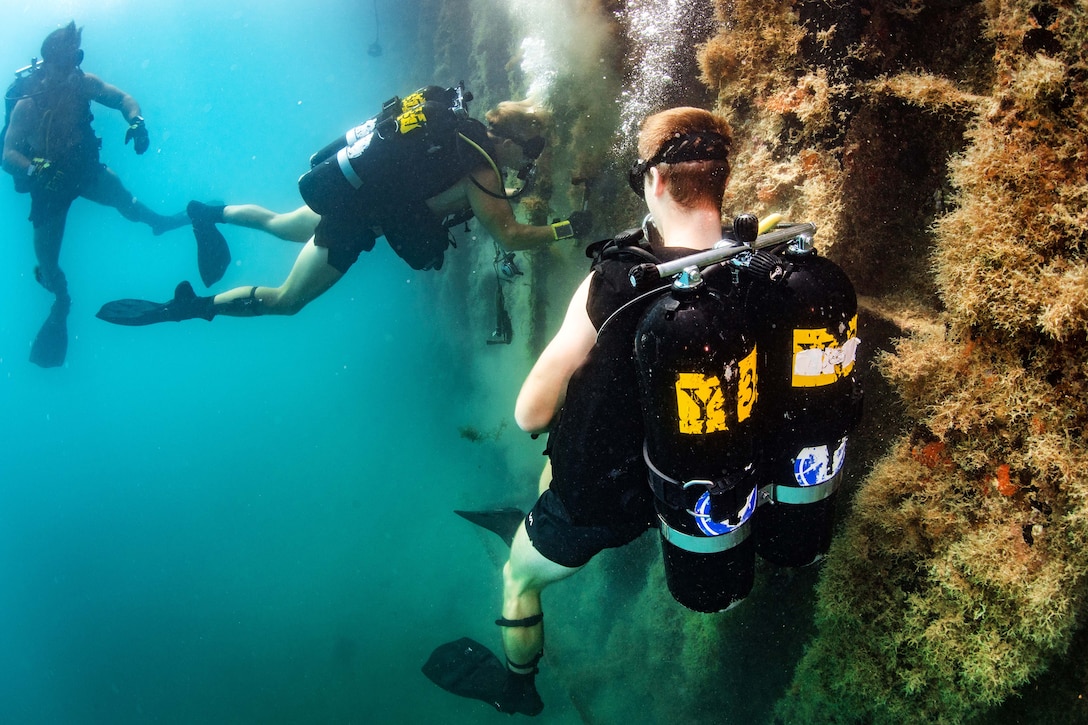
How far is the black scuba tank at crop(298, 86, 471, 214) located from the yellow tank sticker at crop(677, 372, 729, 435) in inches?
154

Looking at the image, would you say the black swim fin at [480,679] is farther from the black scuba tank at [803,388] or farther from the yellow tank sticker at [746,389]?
the yellow tank sticker at [746,389]

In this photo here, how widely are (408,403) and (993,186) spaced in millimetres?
19956

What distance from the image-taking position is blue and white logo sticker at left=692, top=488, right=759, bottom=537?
6.07ft

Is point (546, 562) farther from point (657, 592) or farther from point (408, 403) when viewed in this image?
point (408, 403)

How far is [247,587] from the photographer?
24547 millimetres

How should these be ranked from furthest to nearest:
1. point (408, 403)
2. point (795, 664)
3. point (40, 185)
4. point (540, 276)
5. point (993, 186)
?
point (408, 403) → point (40, 185) → point (540, 276) → point (795, 664) → point (993, 186)

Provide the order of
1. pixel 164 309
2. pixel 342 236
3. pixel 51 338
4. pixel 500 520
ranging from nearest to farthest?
1. pixel 342 236
2. pixel 500 520
3. pixel 164 309
4. pixel 51 338

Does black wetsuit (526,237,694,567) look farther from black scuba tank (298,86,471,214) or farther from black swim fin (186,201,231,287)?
black swim fin (186,201,231,287)

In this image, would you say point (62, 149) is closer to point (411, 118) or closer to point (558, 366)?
point (411, 118)

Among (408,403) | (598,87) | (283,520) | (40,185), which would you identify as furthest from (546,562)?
(283,520)

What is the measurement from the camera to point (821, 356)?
1.91 meters

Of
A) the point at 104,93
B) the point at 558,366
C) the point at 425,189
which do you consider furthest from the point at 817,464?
the point at 104,93

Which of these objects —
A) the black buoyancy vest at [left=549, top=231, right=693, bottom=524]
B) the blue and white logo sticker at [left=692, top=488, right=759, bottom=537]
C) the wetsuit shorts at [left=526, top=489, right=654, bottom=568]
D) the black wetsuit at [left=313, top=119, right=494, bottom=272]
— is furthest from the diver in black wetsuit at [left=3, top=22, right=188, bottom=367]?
the blue and white logo sticker at [left=692, top=488, right=759, bottom=537]

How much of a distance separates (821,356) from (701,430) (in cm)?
60
